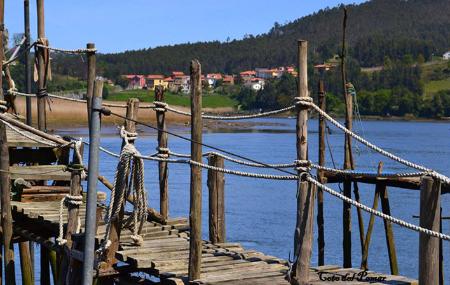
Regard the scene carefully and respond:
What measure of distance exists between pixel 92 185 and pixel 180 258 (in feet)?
6.45

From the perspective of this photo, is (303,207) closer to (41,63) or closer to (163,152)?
(163,152)

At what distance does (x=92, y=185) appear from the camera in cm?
986

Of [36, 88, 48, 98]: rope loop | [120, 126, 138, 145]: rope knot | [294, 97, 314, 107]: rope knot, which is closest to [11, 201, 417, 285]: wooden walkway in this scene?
[120, 126, 138, 145]: rope knot

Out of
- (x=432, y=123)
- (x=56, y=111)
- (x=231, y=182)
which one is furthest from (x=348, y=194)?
(x=432, y=123)

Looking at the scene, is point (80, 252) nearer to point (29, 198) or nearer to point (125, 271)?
point (125, 271)

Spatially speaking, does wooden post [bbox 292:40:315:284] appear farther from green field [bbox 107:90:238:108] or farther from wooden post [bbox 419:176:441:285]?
green field [bbox 107:90:238:108]

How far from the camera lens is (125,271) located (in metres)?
11.4

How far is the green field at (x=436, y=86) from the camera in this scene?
172m

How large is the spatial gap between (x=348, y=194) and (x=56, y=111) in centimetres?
7701

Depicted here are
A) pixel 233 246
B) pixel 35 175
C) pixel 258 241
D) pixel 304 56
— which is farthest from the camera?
pixel 258 241

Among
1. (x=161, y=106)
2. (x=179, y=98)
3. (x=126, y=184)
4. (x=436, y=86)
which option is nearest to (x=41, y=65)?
(x=161, y=106)

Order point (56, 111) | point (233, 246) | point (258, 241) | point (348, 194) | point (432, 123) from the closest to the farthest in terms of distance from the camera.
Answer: point (233, 246) → point (348, 194) → point (258, 241) → point (56, 111) → point (432, 123)

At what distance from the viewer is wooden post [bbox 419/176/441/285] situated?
8117 millimetres

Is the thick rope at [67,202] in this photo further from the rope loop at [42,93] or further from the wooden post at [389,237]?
the wooden post at [389,237]
